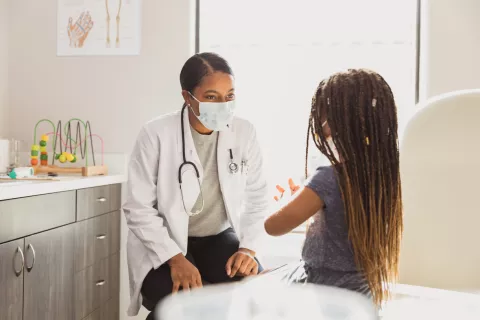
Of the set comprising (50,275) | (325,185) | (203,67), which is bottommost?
(50,275)

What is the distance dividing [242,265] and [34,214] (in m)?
0.78

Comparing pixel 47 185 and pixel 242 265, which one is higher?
pixel 47 185

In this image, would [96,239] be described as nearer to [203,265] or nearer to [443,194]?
[203,265]

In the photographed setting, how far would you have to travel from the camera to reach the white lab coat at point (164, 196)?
160 cm

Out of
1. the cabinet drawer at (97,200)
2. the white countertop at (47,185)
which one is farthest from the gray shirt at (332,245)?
the cabinet drawer at (97,200)

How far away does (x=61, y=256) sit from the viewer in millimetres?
2041

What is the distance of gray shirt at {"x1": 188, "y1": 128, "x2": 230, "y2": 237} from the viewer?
1710 mm

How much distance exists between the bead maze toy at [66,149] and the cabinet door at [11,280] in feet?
2.26

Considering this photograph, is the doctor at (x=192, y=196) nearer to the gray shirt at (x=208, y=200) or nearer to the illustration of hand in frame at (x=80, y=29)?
the gray shirt at (x=208, y=200)

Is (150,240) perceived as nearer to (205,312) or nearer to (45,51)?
(205,312)

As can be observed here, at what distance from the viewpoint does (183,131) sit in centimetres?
168

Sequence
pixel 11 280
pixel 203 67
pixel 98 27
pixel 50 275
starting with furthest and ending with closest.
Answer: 1. pixel 98 27
2. pixel 50 275
3. pixel 11 280
4. pixel 203 67

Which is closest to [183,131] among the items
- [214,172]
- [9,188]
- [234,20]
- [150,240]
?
[214,172]

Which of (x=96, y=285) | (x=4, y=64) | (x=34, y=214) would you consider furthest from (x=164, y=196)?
(x=4, y=64)
